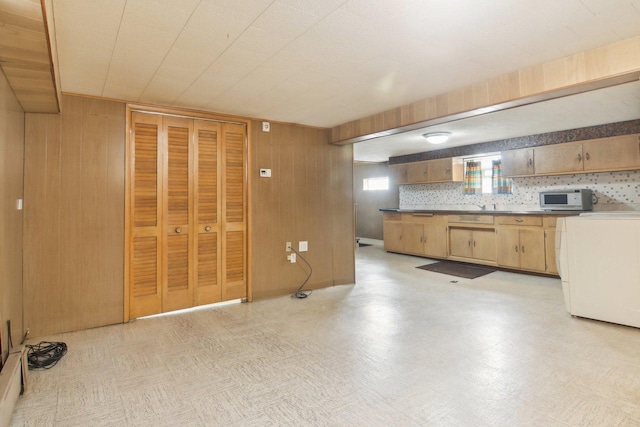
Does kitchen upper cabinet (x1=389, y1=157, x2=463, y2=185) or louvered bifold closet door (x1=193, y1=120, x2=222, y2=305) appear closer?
louvered bifold closet door (x1=193, y1=120, x2=222, y2=305)

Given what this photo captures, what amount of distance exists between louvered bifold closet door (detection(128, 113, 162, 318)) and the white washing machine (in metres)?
4.18

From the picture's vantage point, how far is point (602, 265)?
3.04 m

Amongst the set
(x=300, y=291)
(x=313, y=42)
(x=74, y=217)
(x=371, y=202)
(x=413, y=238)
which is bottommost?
(x=300, y=291)

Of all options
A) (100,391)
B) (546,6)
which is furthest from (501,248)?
(100,391)

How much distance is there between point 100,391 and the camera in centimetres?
205

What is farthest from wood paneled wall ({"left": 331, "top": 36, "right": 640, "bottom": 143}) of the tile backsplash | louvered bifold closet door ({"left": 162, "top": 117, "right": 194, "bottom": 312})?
the tile backsplash

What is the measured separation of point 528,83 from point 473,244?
12.4 feet

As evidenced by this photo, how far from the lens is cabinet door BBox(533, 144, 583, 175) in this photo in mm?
4758

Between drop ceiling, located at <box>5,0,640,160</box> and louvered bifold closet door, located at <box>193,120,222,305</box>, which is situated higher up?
drop ceiling, located at <box>5,0,640,160</box>

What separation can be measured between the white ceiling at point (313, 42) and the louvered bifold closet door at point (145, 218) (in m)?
0.40

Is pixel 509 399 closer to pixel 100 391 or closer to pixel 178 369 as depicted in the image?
pixel 178 369

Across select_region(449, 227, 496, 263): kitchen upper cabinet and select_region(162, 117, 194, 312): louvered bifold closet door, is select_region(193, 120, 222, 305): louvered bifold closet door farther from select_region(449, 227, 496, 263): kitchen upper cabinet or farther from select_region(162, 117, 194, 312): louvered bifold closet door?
select_region(449, 227, 496, 263): kitchen upper cabinet

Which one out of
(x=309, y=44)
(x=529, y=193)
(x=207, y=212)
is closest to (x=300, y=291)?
(x=207, y=212)

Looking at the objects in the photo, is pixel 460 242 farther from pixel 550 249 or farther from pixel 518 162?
pixel 518 162
